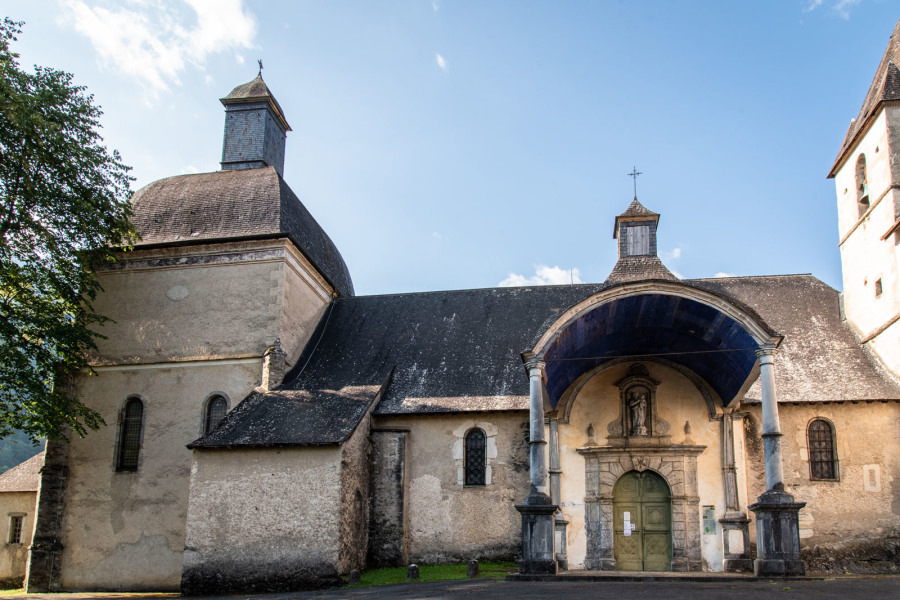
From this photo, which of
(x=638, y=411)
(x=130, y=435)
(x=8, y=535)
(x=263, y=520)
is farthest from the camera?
(x=8, y=535)

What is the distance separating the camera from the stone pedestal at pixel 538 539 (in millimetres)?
14672

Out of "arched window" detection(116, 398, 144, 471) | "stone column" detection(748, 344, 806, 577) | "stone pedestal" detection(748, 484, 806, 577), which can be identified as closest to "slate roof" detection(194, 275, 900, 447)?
"arched window" detection(116, 398, 144, 471)

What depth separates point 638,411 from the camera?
60.7 feet

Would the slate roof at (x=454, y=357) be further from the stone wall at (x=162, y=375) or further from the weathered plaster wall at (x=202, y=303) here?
the weathered plaster wall at (x=202, y=303)

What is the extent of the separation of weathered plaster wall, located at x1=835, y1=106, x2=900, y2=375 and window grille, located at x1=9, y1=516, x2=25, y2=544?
82.6 ft

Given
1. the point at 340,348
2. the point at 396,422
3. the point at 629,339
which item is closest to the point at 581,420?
the point at 629,339

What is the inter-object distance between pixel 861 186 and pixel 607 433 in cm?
993

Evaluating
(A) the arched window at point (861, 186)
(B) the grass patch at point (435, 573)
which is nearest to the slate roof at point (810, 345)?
(A) the arched window at point (861, 186)

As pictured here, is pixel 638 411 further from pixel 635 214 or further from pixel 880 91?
pixel 880 91

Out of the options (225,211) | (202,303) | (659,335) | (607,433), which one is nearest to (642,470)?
(607,433)

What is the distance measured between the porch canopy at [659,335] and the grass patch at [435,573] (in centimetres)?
398

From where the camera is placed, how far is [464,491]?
62.3 ft

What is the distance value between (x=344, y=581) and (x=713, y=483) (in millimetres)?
8656

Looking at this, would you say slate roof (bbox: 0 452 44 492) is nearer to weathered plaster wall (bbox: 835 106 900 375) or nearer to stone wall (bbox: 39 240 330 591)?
stone wall (bbox: 39 240 330 591)
